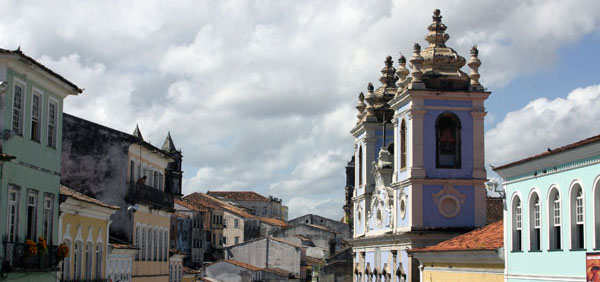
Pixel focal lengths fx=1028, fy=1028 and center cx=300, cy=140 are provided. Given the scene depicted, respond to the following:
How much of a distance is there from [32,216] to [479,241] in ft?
47.2

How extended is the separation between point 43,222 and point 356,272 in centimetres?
3133

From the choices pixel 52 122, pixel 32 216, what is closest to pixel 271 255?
pixel 52 122

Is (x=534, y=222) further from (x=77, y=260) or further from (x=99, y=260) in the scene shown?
(x=99, y=260)

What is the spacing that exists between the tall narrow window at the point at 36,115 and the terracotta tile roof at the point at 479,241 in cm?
1319

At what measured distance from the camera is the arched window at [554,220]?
2502 centimetres

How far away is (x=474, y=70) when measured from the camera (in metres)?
44.5

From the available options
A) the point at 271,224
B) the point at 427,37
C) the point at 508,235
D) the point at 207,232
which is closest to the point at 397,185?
the point at 427,37

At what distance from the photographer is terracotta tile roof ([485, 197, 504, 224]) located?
45.7m

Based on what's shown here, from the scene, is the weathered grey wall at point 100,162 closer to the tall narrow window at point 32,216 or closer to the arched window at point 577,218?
the tall narrow window at point 32,216

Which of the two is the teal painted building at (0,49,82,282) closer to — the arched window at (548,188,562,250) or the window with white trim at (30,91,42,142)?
the window with white trim at (30,91,42,142)

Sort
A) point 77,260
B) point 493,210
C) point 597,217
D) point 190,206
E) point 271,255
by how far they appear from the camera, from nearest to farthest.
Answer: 1. point 597,217
2. point 77,260
3. point 493,210
4. point 271,255
5. point 190,206

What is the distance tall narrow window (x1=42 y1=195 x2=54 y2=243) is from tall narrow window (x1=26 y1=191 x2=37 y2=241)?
3.14 ft

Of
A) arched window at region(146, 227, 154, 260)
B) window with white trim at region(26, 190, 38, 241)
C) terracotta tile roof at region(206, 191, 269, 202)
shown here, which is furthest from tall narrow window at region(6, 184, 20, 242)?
terracotta tile roof at region(206, 191, 269, 202)

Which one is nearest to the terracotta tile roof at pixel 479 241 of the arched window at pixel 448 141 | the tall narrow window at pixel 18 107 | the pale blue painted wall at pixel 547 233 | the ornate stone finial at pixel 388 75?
the pale blue painted wall at pixel 547 233
